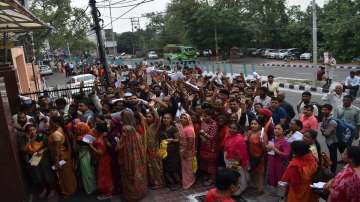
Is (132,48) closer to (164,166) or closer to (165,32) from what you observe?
(165,32)

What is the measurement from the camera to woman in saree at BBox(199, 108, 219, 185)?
21.3 ft

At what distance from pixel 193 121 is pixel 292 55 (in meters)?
37.4

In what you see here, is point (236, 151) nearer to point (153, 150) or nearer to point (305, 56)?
point (153, 150)

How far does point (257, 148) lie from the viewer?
232 inches

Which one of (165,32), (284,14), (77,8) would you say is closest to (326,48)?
(284,14)

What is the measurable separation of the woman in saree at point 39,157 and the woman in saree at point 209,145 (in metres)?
2.67

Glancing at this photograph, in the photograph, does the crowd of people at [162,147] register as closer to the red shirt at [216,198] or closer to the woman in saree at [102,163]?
the woman in saree at [102,163]

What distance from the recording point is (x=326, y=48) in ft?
110

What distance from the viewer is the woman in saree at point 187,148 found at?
635 cm

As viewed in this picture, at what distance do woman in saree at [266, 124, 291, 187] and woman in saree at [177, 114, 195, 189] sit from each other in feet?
4.35

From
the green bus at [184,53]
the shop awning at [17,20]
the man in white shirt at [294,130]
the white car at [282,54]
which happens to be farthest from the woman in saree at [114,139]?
the green bus at [184,53]

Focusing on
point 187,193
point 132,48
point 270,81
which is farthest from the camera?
point 132,48

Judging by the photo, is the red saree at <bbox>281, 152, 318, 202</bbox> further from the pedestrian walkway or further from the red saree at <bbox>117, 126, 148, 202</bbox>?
the red saree at <bbox>117, 126, 148, 202</bbox>

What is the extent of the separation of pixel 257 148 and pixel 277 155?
348 mm
